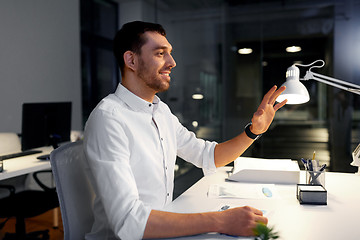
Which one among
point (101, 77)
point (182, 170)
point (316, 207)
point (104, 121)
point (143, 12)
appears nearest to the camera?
point (104, 121)

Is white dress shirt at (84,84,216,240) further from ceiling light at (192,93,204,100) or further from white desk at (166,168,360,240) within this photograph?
ceiling light at (192,93,204,100)

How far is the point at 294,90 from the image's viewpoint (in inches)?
64.1

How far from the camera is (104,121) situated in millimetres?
1267

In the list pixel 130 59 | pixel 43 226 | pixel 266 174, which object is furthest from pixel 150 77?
pixel 43 226

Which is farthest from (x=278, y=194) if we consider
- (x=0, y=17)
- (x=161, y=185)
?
(x=0, y=17)

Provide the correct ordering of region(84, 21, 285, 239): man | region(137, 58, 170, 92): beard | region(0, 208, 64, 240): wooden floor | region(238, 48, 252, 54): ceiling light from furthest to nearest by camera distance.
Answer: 1. region(238, 48, 252, 54): ceiling light
2. region(0, 208, 64, 240): wooden floor
3. region(137, 58, 170, 92): beard
4. region(84, 21, 285, 239): man

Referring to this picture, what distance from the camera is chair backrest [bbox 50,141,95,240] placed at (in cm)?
134

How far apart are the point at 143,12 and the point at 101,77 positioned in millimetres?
1189

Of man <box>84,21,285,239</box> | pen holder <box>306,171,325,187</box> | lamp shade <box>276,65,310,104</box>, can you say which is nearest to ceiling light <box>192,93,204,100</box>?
man <box>84,21,285,239</box>

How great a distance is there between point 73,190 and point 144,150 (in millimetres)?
317

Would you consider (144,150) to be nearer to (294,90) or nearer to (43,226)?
(294,90)

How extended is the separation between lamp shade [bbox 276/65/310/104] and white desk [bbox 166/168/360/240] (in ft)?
1.43

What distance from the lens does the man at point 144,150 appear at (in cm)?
109

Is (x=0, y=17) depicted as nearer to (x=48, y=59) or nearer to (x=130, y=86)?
(x=48, y=59)
